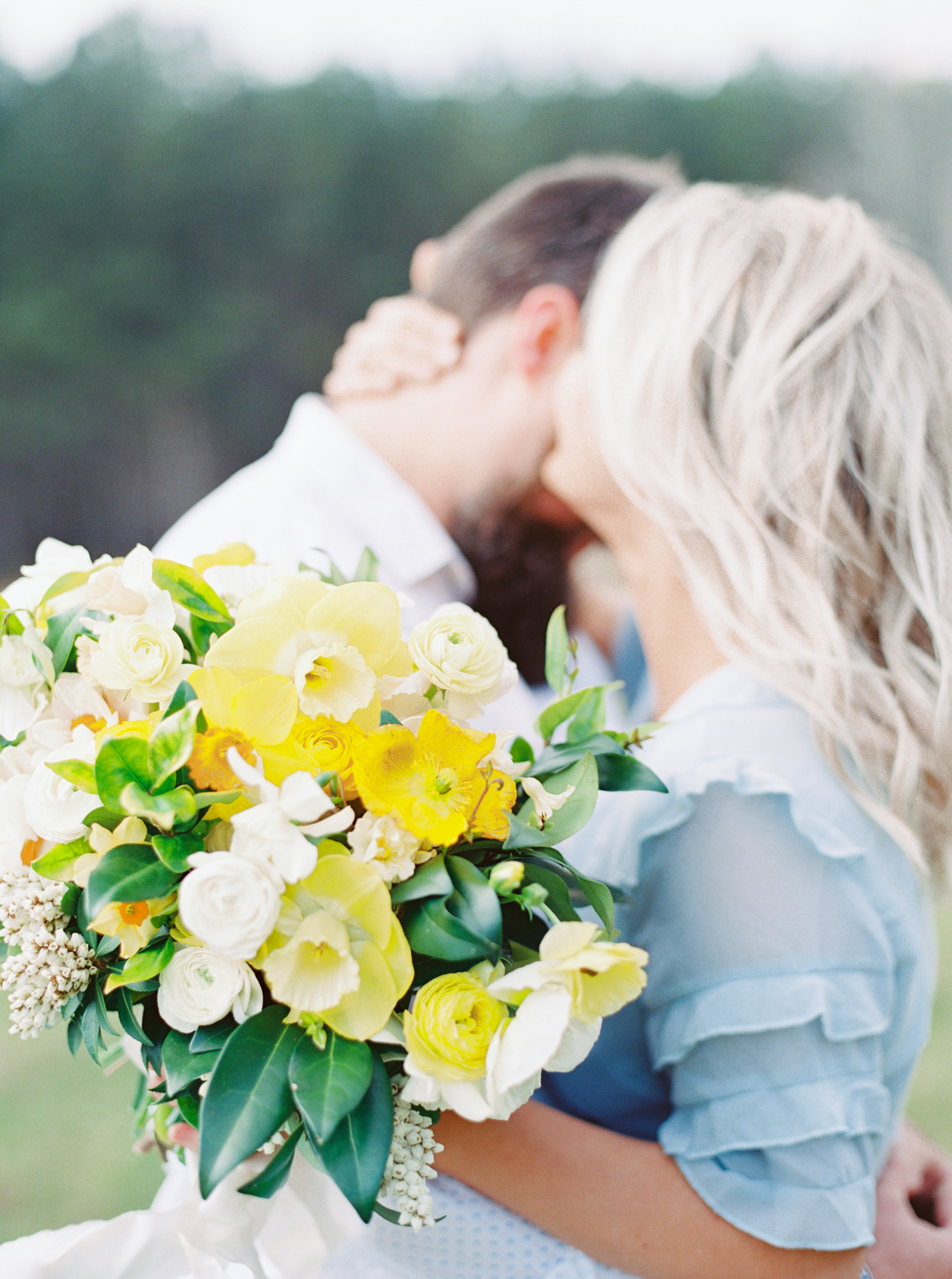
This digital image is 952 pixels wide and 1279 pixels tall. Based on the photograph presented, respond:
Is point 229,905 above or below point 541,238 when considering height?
below

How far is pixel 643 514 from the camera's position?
109 centimetres

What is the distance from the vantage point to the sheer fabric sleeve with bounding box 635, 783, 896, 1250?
83 centimetres

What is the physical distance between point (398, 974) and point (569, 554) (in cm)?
140

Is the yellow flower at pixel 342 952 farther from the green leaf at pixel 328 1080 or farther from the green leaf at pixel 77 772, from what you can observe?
the green leaf at pixel 77 772

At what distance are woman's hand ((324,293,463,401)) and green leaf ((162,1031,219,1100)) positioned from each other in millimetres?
1185

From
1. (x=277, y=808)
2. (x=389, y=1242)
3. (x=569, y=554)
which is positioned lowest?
(x=389, y=1242)

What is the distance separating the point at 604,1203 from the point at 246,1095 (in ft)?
1.41

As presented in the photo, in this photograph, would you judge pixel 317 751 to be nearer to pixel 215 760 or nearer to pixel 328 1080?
pixel 215 760

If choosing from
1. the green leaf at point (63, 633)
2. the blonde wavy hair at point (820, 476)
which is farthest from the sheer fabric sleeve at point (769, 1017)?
the green leaf at point (63, 633)

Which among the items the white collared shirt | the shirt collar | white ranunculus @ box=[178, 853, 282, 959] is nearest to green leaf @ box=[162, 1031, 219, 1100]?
white ranunculus @ box=[178, 853, 282, 959]

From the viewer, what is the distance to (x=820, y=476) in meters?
0.96

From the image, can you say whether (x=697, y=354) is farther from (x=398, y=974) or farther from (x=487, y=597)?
(x=487, y=597)

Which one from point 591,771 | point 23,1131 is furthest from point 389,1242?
point 23,1131

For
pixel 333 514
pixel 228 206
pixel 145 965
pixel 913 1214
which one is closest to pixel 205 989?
pixel 145 965
